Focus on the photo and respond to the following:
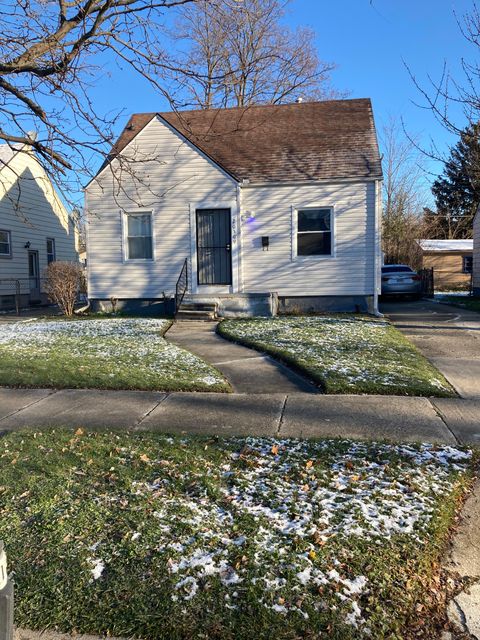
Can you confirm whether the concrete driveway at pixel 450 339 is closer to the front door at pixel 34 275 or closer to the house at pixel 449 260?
the front door at pixel 34 275

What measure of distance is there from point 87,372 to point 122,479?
149 inches

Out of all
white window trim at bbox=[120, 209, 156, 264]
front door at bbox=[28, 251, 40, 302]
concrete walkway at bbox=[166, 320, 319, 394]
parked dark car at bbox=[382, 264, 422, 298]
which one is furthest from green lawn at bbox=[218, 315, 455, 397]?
front door at bbox=[28, 251, 40, 302]

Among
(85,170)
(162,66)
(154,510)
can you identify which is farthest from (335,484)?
(162,66)

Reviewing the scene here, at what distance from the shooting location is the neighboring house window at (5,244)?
21297mm

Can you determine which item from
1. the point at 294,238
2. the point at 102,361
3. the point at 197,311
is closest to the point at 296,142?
the point at 294,238

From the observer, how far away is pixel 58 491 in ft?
12.5

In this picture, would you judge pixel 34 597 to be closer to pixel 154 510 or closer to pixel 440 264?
pixel 154 510

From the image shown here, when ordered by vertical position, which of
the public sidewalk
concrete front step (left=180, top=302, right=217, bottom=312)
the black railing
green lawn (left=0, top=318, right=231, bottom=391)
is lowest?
the public sidewalk

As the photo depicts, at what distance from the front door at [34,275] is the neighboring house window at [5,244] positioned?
159 centimetres

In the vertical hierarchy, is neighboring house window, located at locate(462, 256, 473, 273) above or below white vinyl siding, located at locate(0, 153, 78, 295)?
below

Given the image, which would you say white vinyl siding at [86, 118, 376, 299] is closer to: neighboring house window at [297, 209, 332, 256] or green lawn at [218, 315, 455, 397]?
neighboring house window at [297, 209, 332, 256]

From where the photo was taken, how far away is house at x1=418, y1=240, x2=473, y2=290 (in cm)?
3519

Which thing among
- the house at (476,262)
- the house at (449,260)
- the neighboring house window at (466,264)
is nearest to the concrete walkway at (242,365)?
the house at (476,262)

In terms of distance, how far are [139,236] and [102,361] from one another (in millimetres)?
8043
